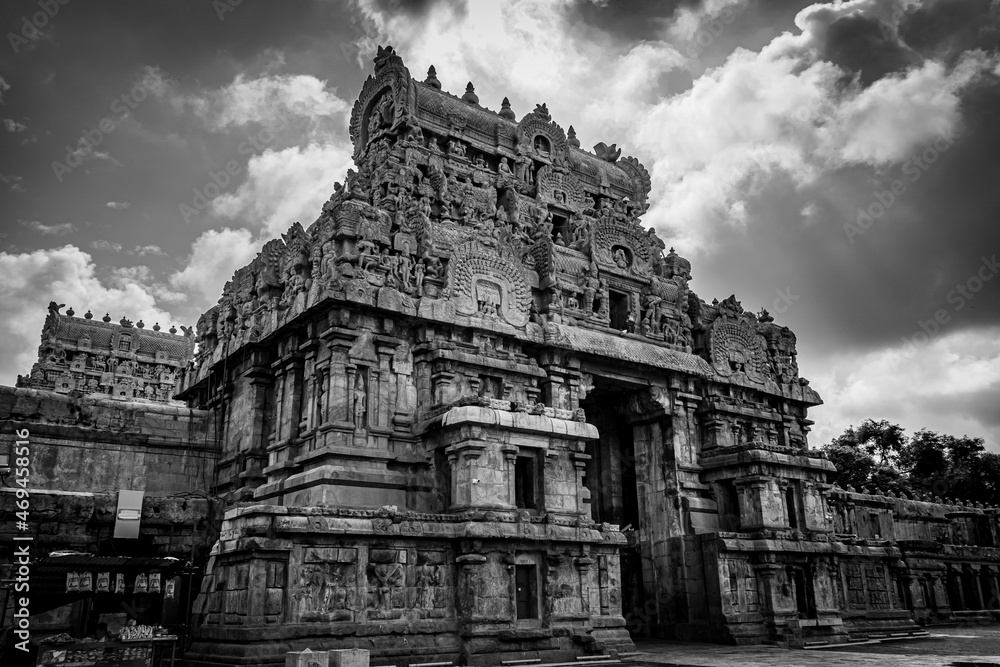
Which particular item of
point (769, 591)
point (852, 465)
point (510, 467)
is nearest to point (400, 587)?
point (510, 467)

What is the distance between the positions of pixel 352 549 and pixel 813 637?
49.2ft

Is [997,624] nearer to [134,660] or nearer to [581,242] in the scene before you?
[581,242]

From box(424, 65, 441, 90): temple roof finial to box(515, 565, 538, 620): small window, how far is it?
56.1ft

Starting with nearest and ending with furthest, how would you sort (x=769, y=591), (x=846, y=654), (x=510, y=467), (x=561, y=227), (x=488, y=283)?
1. (x=510, y=467)
2. (x=846, y=654)
3. (x=488, y=283)
4. (x=769, y=591)
5. (x=561, y=227)

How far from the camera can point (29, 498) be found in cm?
1653

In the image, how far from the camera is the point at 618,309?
2894cm

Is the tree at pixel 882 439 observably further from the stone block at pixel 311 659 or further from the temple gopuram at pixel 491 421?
the stone block at pixel 311 659

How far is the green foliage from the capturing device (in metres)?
51.0

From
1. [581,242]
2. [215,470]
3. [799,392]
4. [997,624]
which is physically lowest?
[997,624]

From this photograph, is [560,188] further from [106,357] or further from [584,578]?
[106,357]

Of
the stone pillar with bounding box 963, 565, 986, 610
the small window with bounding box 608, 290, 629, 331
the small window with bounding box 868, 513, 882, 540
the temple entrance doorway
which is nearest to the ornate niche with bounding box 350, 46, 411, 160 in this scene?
the small window with bounding box 608, 290, 629, 331

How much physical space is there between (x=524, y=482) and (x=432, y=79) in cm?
1541

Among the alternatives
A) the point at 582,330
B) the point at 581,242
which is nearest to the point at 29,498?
the point at 582,330

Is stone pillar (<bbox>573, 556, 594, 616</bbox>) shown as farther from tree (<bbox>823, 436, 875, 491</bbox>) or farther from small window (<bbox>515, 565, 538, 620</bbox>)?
tree (<bbox>823, 436, 875, 491</bbox>)
